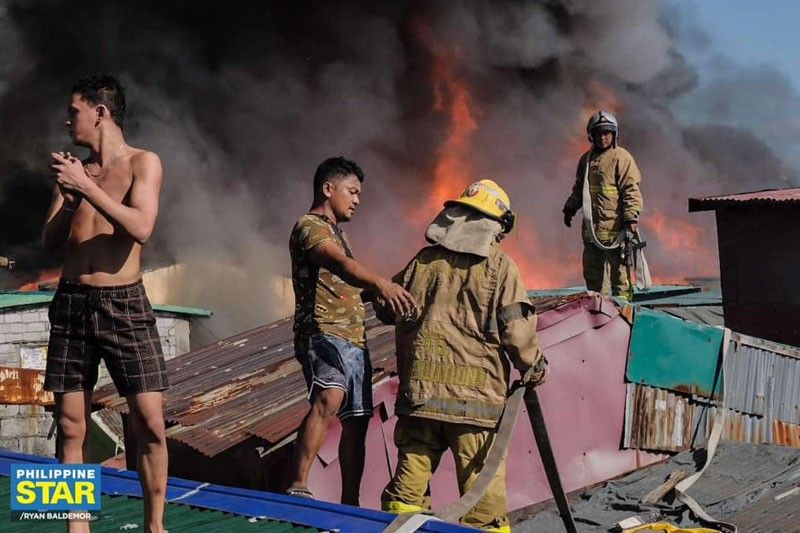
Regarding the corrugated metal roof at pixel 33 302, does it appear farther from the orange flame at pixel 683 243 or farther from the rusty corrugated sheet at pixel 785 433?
the orange flame at pixel 683 243

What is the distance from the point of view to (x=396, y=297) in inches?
181

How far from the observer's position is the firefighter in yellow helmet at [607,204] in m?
9.30

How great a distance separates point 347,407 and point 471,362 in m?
0.71

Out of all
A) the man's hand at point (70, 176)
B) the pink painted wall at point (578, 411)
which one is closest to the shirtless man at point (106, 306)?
the man's hand at point (70, 176)

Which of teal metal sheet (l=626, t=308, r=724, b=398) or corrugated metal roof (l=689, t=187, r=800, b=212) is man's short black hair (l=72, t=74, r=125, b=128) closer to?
teal metal sheet (l=626, t=308, r=724, b=398)

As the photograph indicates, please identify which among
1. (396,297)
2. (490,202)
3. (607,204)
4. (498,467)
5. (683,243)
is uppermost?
(683,243)

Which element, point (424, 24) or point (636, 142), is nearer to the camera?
point (424, 24)

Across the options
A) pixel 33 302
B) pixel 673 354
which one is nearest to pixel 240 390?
pixel 673 354

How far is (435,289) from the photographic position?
4.91m

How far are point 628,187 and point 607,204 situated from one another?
9.8 inches

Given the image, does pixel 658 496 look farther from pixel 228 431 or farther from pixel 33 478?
pixel 33 478

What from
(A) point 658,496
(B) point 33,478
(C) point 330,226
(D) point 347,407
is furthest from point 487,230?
(A) point 658,496

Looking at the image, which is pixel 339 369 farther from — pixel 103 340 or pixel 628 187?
pixel 628 187

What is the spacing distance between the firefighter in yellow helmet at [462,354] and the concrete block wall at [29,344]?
11.3 m
